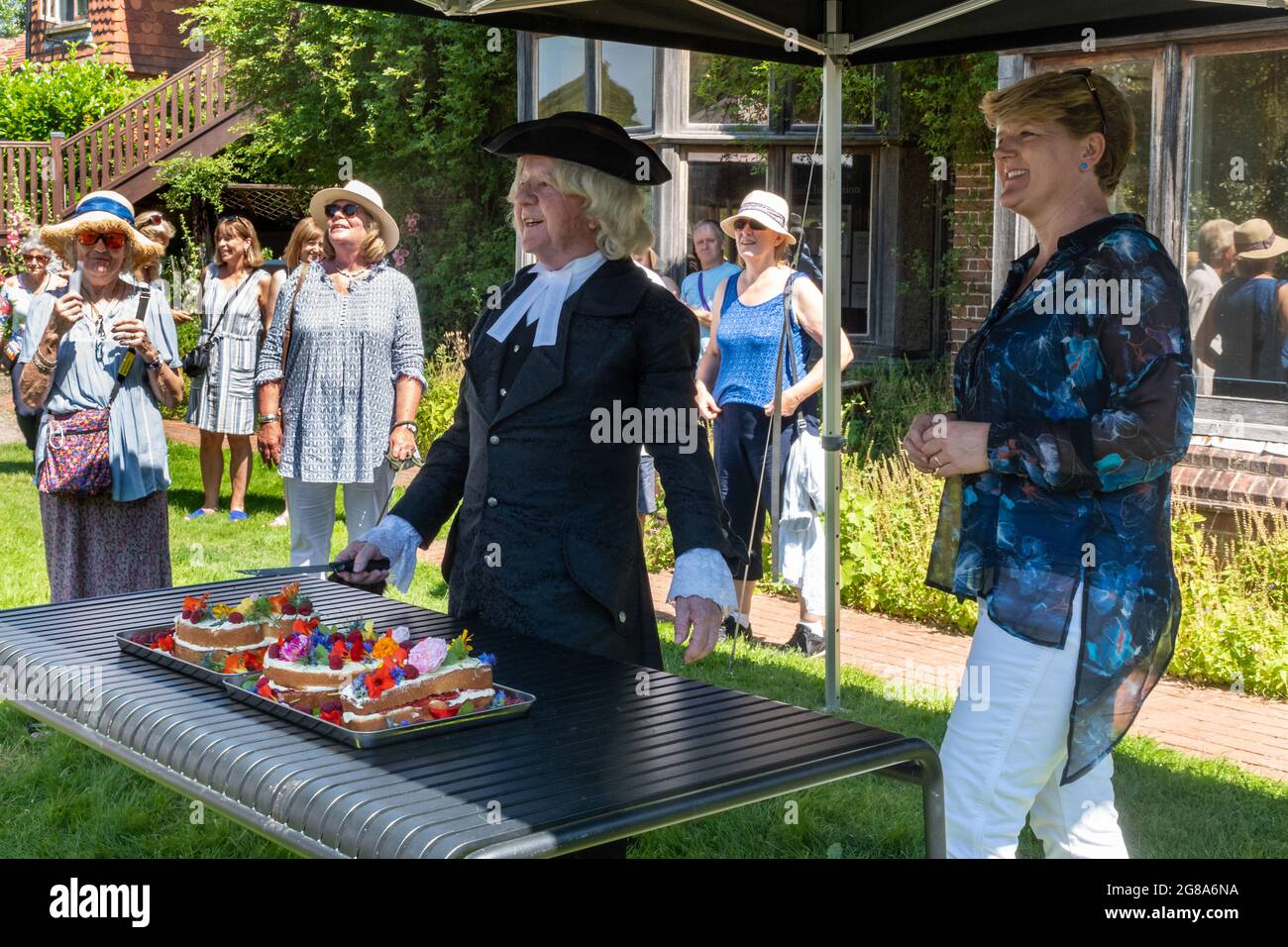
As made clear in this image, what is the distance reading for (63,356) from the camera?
554 centimetres

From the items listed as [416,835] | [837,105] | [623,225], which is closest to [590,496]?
[623,225]

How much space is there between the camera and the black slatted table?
2.17 m

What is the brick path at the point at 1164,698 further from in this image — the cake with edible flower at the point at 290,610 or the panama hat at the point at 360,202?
the cake with edible flower at the point at 290,610

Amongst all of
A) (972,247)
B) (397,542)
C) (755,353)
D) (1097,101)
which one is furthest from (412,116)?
(1097,101)

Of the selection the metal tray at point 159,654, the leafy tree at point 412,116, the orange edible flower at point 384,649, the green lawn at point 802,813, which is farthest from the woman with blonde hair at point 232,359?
the orange edible flower at point 384,649

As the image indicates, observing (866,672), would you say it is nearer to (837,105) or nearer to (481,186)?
(837,105)

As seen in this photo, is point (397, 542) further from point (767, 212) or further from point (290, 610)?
point (767, 212)

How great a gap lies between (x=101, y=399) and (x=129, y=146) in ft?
46.9

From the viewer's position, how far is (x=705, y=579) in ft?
10.1

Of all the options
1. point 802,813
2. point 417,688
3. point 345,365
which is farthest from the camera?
point 345,365

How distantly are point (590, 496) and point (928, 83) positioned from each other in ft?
25.8

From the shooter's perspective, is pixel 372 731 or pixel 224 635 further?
pixel 224 635

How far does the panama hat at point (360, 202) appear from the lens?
6.47 meters

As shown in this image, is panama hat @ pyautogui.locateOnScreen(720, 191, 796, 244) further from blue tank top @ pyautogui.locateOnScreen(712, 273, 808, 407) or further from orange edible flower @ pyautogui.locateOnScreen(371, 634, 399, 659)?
orange edible flower @ pyautogui.locateOnScreen(371, 634, 399, 659)
